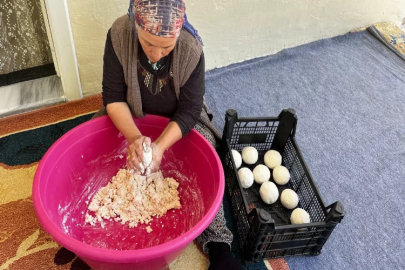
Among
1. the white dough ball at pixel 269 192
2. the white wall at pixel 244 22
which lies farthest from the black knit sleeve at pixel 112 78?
the white dough ball at pixel 269 192

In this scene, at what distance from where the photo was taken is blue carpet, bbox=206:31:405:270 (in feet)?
3.64

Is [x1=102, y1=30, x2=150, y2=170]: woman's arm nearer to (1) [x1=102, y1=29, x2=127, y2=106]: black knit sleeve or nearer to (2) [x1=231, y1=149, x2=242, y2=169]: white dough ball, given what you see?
(1) [x1=102, y1=29, x2=127, y2=106]: black knit sleeve

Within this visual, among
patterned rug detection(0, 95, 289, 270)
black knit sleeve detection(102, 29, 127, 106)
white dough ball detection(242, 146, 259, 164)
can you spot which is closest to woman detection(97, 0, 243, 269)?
black knit sleeve detection(102, 29, 127, 106)

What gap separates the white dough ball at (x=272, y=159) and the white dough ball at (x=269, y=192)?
9 centimetres

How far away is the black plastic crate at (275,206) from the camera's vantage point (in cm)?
91

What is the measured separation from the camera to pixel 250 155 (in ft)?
3.84

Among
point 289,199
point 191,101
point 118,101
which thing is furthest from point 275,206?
point 118,101

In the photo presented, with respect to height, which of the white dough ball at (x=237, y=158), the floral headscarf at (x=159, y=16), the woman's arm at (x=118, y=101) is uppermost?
the floral headscarf at (x=159, y=16)

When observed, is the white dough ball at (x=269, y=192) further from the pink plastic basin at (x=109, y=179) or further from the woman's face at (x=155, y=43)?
the woman's face at (x=155, y=43)

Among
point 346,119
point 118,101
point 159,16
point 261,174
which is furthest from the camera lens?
point 346,119

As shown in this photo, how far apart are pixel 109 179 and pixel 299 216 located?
0.55 metres

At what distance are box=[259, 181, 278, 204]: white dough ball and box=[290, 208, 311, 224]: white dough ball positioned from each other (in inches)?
2.9

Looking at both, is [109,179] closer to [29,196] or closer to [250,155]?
[29,196]

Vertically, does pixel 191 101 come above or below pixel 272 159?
above
